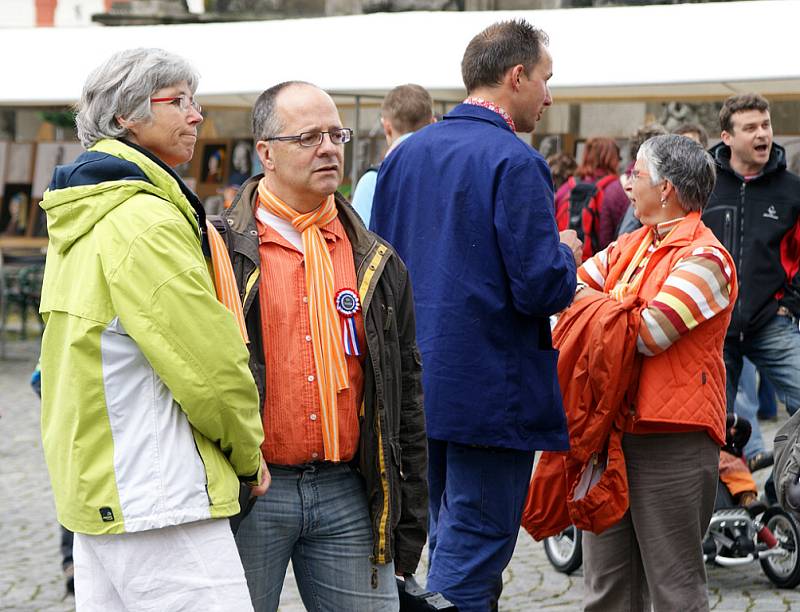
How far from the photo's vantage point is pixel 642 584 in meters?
4.28

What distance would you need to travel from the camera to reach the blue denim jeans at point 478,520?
3.86 m

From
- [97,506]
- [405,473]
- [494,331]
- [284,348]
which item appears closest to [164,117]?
[284,348]

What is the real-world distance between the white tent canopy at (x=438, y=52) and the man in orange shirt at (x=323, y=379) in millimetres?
6715

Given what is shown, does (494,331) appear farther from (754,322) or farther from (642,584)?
(754,322)

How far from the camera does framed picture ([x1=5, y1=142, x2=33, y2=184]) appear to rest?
15812mm

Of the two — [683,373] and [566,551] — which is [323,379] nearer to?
[683,373]

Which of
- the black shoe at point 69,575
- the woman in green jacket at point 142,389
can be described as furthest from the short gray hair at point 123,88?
the black shoe at point 69,575

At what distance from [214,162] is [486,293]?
11.0 metres

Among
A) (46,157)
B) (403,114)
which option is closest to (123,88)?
(403,114)

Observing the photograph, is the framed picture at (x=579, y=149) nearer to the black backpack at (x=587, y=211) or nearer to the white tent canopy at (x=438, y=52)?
the white tent canopy at (x=438, y=52)

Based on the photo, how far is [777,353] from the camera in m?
5.92

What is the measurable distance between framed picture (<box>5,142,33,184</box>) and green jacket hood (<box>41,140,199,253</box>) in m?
13.6

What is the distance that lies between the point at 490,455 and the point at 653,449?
1.90 ft

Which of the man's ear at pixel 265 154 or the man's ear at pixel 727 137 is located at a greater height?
the man's ear at pixel 265 154
